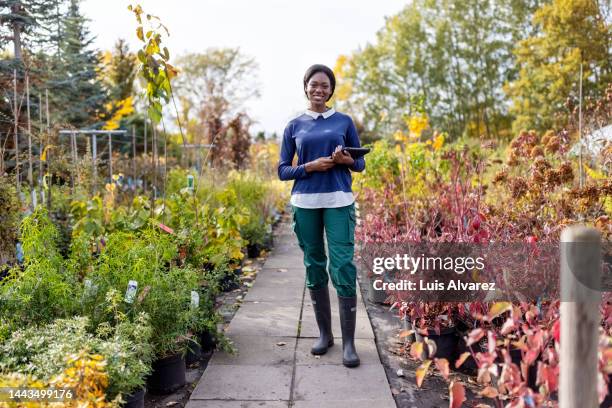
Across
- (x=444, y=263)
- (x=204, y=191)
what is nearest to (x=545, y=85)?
(x=204, y=191)

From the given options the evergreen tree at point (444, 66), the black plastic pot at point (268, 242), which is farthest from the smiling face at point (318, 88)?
the evergreen tree at point (444, 66)

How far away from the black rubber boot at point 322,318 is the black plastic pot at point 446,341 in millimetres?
543

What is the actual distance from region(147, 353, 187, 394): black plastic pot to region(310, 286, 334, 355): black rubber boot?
0.82 meters

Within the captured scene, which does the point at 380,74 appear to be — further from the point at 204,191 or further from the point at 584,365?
the point at 584,365

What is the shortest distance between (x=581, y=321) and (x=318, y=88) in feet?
6.67

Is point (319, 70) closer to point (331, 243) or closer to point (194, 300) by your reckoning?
point (331, 243)

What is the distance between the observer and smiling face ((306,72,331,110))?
294cm

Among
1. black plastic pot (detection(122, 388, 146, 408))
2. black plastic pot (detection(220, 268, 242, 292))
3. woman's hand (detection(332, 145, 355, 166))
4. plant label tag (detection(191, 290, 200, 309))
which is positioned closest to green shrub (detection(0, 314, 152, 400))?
black plastic pot (detection(122, 388, 146, 408))

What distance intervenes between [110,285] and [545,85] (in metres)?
19.6

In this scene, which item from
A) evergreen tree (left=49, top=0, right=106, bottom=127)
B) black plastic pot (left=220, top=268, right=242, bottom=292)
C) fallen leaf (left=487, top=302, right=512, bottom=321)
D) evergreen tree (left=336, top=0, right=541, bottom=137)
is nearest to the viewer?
fallen leaf (left=487, top=302, right=512, bottom=321)

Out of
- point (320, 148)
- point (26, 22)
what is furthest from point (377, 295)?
point (26, 22)

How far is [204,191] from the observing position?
6.53m

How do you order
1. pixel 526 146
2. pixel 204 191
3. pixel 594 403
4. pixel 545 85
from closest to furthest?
pixel 594 403 < pixel 526 146 < pixel 204 191 < pixel 545 85

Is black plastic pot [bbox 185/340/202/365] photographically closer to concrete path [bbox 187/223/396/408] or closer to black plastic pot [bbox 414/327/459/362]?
concrete path [bbox 187/223/396/408]
